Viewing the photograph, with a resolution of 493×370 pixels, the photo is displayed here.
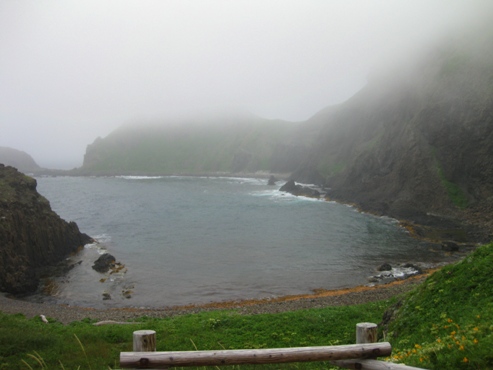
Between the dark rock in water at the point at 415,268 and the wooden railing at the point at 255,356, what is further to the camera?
the dark rock in water at the point at 415,268

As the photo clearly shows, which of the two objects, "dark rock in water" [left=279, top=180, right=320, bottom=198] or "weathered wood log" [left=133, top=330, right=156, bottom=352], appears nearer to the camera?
"weathered wood log" [left=133, top=330, right=156, bottom=352]

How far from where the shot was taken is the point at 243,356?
6141 mm

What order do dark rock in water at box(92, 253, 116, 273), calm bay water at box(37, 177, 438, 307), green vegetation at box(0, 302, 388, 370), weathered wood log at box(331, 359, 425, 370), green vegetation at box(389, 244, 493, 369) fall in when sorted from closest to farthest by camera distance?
weathered wood log at box(331, 359, 425, 370)
green vegetation at box(389, 244, 493, 369)
green vegetation at box(0, 302, 388, 370)
calm bay water at box(37, 177, 438, 307)
dark rock in water at box(92, 253, 116, 273)

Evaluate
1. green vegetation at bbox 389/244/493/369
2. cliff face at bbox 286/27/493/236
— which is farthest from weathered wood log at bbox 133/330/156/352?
cliff face at bbox 286/27/493/236

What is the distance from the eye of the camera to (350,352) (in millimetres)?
6203

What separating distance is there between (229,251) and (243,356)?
42978 mm

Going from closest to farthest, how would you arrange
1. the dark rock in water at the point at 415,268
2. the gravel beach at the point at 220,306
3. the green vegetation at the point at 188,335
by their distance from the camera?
1. the green vegetation at the point at 188,335
2. the gravel beach at the point at 220,306
3. the dark rock in water at the point at 415,268

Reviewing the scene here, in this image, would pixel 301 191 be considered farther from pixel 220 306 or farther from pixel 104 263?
pixel 220 306

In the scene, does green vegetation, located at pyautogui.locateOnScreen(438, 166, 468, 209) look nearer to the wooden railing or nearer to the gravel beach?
the gravel beach

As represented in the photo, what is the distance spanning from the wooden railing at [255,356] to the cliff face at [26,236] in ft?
123

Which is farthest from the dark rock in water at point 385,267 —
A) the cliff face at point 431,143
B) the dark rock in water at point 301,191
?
the dark rock in water at point 301,191

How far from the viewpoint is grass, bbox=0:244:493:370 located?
8.60 metres

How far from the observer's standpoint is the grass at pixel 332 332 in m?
8.60

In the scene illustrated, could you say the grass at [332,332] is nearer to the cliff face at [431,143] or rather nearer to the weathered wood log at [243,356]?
the weathered wood log at [243,356]
